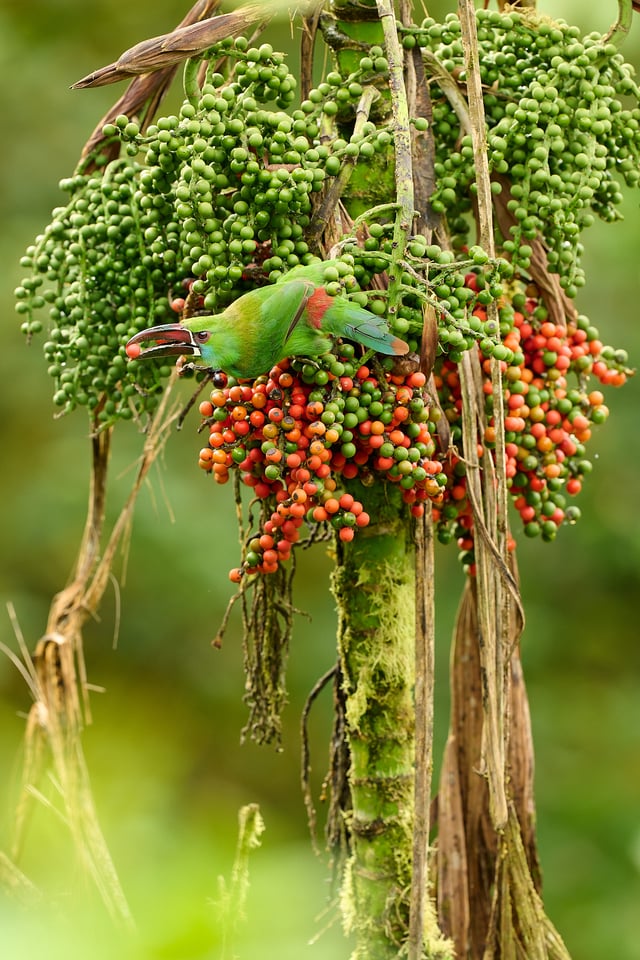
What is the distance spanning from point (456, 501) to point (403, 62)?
565 millimetres

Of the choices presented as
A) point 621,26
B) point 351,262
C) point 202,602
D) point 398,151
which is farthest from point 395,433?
point 202,602

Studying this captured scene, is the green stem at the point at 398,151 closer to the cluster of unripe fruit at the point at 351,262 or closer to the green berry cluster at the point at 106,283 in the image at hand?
Answer: the cluster of unripe fruit at the point at 351,262

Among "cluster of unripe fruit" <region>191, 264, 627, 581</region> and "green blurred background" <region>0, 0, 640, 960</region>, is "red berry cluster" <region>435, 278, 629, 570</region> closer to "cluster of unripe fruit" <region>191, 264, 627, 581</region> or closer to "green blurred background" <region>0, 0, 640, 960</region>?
"cluster of unripe fruit" <region>191, 264, 627, 581</region>

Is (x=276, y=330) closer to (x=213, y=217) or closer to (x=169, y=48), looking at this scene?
(x=213, y=217)

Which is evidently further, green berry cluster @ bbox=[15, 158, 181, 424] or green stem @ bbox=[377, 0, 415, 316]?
green berry cluster @ bbox=[15, 158, 181, 424]

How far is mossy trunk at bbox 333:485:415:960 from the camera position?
1369 millimetres

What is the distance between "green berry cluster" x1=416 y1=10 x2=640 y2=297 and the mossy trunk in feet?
1.41

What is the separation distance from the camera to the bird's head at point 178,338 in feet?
3.87

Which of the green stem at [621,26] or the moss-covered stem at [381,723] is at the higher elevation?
the green stem at [621,26]

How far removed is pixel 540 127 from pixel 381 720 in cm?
81

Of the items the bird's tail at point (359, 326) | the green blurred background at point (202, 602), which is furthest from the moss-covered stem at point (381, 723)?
the green blurred background at point (202, 602)

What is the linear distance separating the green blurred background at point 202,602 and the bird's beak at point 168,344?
2.07 metres

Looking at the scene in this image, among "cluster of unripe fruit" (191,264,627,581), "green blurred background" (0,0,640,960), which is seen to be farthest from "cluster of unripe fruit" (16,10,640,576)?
"green blurred background" (0,0,640,960)

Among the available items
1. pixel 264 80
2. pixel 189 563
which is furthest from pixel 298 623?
pixel 264 80
